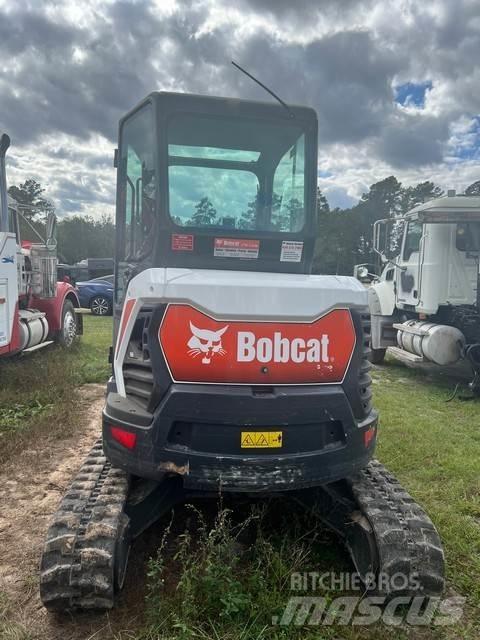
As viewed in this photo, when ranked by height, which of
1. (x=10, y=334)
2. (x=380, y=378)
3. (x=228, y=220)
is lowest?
(x=380, y=378)

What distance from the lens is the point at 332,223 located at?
19.4 meters

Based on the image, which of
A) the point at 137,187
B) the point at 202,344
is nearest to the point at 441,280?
the point at 137,187

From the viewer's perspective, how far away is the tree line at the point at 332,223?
180 inches

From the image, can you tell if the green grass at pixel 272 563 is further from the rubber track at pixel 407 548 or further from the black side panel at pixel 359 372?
the black side panel at pixel 359 372

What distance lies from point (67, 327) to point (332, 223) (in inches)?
490

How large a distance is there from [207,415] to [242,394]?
0.69ft

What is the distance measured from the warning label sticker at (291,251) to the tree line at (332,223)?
0.17 m

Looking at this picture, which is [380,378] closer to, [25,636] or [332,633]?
[332,633]

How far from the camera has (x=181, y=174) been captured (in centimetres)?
320

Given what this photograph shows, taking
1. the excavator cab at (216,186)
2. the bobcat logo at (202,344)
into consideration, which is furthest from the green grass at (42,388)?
the bobcat logo at (202,344)

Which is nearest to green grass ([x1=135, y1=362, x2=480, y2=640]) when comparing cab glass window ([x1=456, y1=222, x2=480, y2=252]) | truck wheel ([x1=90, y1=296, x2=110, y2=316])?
cab glass window ([x1=456, y1=222, x2=480, y2=252])

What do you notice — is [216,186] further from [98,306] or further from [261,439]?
[98,306]

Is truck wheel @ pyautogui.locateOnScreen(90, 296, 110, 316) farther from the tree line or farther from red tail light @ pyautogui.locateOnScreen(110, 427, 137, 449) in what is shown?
red tail light @ pyautogui.locateOnScreen(110, 427, 137, 449)

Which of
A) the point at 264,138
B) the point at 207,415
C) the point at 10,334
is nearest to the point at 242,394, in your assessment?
the point at 207,415
